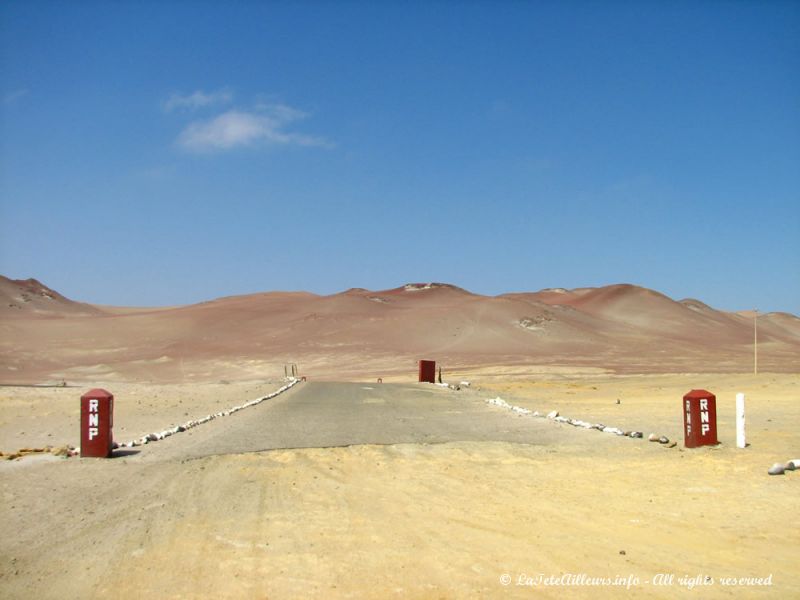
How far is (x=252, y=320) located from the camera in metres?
101

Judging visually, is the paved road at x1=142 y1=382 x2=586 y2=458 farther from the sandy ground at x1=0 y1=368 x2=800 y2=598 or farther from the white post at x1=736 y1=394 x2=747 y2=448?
the white post at x1=736 y1=394 x2=747 y2=448

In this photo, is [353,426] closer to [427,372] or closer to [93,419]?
[93,419]

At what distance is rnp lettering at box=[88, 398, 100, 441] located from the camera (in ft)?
40.3

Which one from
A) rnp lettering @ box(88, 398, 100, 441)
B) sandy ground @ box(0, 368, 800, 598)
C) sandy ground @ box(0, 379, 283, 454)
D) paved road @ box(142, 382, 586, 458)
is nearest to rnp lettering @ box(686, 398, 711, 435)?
sandy ground @ box(0, 368, 800, 598)

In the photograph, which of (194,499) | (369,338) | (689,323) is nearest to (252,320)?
(369,338)

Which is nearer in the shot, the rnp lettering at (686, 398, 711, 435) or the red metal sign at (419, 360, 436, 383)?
the rnp lettering at (686, 398, 711, 435)

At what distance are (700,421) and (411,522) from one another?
22.9 feet

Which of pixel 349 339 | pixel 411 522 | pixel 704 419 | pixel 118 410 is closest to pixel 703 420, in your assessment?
pixel 704 419

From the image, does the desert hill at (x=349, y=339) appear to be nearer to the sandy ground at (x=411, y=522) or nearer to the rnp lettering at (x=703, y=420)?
the rnp lettering at (x=703, y=420)

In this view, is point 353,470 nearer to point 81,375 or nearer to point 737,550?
point 737,550

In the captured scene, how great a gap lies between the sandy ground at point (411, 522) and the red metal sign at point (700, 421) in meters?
0.32

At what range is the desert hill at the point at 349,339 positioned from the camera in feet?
212

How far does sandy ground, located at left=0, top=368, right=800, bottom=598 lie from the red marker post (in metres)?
0.28

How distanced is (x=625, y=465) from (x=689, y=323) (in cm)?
12010
